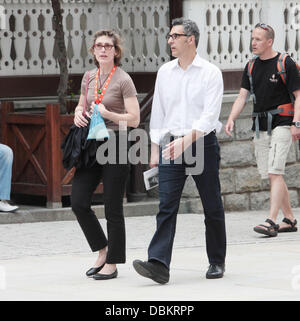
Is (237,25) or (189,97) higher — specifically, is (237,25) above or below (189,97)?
above

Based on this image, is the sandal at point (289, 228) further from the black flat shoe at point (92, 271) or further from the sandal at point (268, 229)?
the black flat shoe at point (92, 271)

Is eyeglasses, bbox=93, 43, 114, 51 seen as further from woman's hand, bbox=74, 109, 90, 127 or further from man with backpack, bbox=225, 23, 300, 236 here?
man with backpack, bbox=225, 23, 300, 236

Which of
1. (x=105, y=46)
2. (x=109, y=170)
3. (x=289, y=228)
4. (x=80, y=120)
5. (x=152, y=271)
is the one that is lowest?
(x=289, y=228)

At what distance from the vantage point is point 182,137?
24.9 ft

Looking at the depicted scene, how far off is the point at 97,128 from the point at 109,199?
53cm

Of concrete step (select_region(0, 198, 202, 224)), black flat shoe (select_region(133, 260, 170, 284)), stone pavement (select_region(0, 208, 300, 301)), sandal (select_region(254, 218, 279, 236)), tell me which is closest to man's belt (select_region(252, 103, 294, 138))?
sandal (select_region(254, 218, 279, 236))

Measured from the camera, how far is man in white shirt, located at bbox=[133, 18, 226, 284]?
24.7 feet

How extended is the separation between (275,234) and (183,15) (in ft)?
10.7

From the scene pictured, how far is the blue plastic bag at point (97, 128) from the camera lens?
7.78m

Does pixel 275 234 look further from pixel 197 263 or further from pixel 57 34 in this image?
pixel 57 34

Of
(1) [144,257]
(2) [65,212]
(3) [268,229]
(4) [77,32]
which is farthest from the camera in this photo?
(4) [77,32]

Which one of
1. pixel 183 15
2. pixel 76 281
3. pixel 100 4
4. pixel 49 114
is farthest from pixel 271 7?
pixel 76 281

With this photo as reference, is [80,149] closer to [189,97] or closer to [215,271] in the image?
[189,97]

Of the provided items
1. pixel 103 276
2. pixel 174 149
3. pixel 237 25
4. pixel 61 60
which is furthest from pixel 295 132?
pixel 61 60
